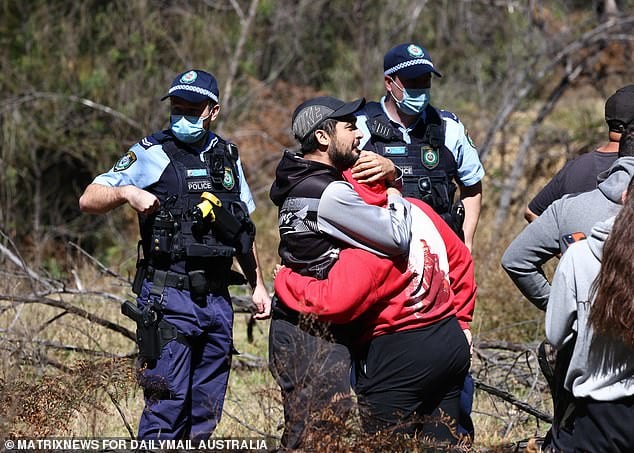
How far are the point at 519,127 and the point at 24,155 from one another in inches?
255

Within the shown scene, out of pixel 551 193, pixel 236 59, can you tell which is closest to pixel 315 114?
pixel 551 193

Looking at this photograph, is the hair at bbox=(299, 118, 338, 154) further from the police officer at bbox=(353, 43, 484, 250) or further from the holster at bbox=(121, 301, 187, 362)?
the holster at bbox=(121, 301, 187, 362)

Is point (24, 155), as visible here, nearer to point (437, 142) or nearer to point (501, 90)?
point (501, 90)

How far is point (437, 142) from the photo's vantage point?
4590 millimetres

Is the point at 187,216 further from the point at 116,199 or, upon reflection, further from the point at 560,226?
the point at 560,226

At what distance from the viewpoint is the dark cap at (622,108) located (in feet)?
12.8

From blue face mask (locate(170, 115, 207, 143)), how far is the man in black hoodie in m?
0.93

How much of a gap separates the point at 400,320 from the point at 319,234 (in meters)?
Answer: 0.44

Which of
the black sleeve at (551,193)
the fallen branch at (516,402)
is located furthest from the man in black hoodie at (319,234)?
the fallen branch at (516,402)

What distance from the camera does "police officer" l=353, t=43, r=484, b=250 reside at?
4488 mm

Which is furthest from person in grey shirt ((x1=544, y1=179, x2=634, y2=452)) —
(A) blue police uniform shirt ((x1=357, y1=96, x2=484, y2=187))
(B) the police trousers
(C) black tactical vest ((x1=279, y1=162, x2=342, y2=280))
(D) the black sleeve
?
(A) blue police uniform shirt ((x1=357, y1=96, x2=484, y2=187))

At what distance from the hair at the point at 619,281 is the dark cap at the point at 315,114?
117 cm

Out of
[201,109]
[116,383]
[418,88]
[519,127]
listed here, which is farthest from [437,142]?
[519,127]

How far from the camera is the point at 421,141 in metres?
4.60
